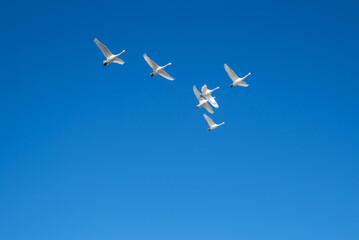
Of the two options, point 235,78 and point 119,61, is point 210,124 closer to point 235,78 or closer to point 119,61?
point 235,78

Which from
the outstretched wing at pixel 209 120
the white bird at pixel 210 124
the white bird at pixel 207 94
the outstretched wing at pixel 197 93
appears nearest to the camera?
the white bird at pixel 207 94

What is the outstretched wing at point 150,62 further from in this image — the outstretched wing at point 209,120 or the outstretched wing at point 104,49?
the outstretched wing at point 209,120

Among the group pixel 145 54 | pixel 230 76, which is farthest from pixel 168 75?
pixel 230 76

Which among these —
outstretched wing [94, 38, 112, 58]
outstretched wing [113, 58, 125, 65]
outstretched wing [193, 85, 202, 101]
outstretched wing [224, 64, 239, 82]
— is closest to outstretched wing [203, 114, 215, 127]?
outstretched wing [193, 85, 202, 101]

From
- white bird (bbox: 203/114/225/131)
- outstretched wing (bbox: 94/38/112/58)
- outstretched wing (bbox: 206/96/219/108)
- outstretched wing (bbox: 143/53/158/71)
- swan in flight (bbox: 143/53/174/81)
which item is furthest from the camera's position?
white bird (bbox: 203/114/225/131)

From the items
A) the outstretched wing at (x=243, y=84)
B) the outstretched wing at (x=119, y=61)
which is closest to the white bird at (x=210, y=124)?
the outstretched wing at (x=243, y=84)

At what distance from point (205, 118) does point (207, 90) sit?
9249 mm

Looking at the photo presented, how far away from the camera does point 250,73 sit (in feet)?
379

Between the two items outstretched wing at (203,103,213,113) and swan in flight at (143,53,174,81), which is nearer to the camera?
swan in flight at (143,53,174,81)

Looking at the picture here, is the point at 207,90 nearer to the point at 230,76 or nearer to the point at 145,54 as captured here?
the point at 230,76

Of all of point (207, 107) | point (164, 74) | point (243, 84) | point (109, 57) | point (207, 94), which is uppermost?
point (243, 84)

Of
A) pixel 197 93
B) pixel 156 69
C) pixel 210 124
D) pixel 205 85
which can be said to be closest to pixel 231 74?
pixel 205 85

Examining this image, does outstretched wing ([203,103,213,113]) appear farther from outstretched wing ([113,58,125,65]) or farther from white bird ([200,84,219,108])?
outstretched wing ([113,58,125,65])

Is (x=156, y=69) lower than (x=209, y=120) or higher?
lower
